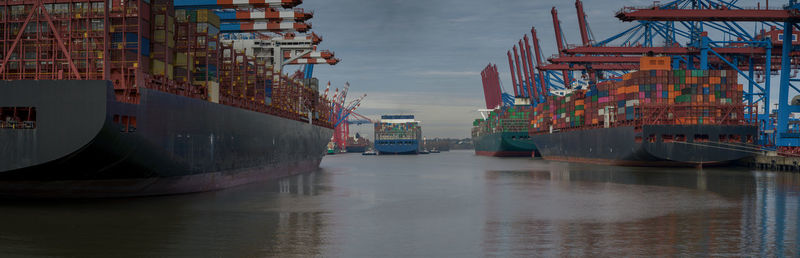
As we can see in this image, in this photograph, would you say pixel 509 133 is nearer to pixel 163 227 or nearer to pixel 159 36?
pixel 159 36

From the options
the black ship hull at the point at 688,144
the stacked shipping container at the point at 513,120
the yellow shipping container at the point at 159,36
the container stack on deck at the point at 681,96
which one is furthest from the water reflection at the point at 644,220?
the stacked shipping container at the point at 513,120

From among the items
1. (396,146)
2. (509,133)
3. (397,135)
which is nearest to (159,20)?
(509,133)

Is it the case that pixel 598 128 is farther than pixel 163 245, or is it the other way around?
pixel 598 128

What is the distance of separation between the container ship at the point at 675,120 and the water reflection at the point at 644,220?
60.6 ft

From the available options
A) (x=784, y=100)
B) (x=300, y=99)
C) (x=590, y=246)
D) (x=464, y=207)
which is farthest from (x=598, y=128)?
(x=590, y=246)

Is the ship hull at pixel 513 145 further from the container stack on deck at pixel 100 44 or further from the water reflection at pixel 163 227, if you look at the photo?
the water reflection at pixel 163 227

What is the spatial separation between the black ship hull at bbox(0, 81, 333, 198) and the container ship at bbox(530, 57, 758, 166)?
34867 mm

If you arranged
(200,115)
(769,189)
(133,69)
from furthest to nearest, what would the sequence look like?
(769,189) → (200,115) → (133,69)

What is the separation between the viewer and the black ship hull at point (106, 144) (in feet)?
65.5

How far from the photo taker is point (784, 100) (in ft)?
162

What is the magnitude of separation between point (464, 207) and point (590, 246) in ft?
29.2

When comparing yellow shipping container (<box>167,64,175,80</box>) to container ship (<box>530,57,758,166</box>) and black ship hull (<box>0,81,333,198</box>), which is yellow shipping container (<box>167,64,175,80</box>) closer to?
black ship hull (<box>0,81,333,198</box>)

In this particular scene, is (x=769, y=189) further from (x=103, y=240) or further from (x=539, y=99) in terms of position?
(x=539, y=99)

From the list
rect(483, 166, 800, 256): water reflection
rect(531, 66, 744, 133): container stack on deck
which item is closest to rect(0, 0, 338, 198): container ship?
rect(483, 166, 800, 256): water reflection
